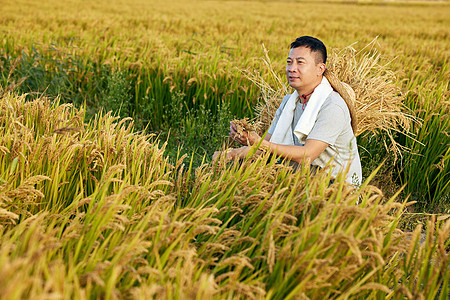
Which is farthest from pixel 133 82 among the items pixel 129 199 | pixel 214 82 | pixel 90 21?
pixel 90 21

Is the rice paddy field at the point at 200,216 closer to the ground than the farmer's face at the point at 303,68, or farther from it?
closer to the ground

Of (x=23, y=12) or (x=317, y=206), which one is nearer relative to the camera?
(x=317, y=206)

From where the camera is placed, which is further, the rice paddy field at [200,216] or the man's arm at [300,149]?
the man's arm at [300,149]

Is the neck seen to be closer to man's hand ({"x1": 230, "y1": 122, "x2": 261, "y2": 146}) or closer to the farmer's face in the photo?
the farmer's face

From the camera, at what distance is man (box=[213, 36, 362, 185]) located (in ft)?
8.02

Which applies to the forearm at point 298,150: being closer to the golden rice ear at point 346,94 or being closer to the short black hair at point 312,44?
the golden rice ear at point 346,94

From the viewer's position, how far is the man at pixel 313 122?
244cm

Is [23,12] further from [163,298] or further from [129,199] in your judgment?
[163,298]

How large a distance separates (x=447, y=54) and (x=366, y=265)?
22.4 ft

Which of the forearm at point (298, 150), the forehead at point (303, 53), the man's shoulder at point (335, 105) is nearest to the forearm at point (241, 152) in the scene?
the forearm at point (298, 150)

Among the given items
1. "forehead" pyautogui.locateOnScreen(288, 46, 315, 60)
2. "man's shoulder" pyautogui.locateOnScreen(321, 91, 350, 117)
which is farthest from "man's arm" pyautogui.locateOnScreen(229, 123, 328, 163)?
"forehead" pyautogui.locateOnScreen(288, 46, 315, 60)

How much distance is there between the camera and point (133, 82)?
4504mm

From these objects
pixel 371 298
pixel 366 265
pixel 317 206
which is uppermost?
pixel 317 206

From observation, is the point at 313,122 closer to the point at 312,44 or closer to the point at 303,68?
the point at 303,68
